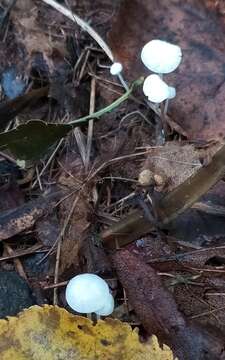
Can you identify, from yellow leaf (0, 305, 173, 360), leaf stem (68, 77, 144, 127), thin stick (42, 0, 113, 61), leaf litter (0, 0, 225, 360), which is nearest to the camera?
yellow leaf (0, 305, 173, 360)

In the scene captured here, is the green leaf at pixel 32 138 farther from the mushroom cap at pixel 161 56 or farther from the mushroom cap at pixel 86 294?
the mushroom cap at pixel 86 294

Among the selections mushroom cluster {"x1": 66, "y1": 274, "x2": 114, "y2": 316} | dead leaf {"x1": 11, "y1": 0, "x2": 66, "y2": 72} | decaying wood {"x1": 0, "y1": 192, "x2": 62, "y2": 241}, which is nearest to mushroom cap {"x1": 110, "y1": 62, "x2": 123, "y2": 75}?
dead leaf {"x1": 11, "y1": 0, "x2": 66, "y2": 72}

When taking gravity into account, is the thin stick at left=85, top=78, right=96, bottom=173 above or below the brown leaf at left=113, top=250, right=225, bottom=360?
above

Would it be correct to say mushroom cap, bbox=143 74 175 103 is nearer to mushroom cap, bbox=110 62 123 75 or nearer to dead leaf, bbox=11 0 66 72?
mushroom cap, bbox=110 62 123 75

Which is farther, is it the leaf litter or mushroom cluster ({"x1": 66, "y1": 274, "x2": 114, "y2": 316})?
the leaf litter

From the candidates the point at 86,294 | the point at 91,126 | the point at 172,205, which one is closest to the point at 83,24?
the point at 91,126

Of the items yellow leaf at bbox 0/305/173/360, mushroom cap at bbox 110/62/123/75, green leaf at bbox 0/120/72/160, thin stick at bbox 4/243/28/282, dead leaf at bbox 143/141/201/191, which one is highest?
mushroom cap at bbox 110/62/123/75

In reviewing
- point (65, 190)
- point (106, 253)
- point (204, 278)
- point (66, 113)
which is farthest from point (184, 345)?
point (66, 113)

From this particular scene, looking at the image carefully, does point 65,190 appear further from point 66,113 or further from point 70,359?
point 70,359

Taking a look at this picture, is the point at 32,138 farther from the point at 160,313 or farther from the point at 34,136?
the point at 160,313
